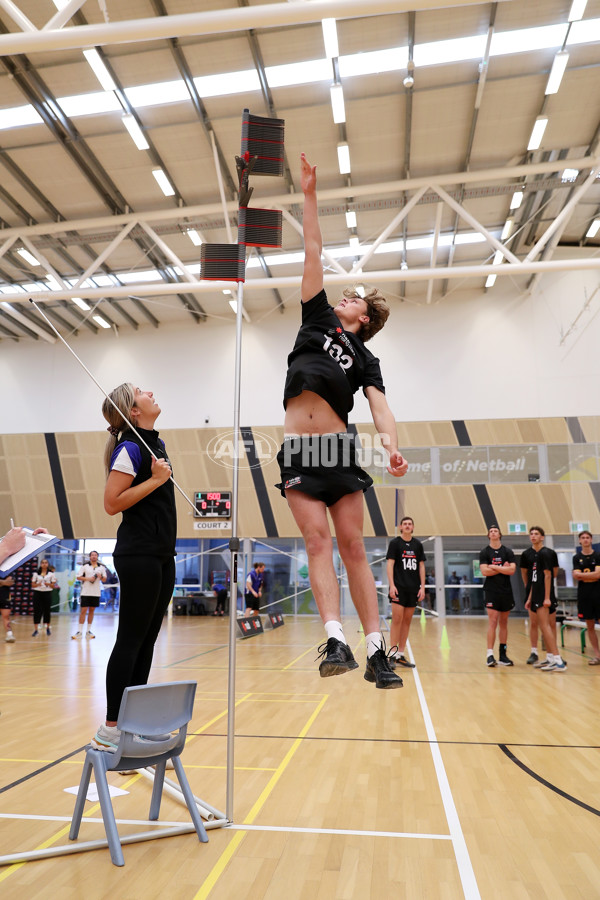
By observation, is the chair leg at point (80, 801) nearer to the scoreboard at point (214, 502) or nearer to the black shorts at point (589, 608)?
the black shorts at point (589, 608)

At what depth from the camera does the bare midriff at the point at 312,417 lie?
2.36 m

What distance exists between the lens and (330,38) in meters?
8.41

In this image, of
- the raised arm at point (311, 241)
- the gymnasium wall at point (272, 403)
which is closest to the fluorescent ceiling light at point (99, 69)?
the raised arm at point (311, 241)

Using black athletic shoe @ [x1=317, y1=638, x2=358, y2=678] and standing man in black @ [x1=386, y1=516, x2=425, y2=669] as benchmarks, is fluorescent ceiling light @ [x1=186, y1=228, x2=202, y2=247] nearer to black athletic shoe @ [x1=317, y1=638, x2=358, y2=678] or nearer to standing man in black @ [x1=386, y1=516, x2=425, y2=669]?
standing man in black @ [x1=386, y1=516, x2=425, y2=669]

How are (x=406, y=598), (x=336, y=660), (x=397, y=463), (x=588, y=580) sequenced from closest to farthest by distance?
(x=336, y=660) → (x=397, y=463) → (x=406, y=598) → (x=588, y=580)

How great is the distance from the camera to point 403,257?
14.9m

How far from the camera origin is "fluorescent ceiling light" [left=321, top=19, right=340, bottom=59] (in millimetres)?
8188

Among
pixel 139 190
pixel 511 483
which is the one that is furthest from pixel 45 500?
pixel 511 483

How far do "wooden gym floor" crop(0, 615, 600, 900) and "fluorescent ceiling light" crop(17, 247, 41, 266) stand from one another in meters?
9.58

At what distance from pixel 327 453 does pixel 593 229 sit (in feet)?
45.1

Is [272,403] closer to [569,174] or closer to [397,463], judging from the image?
[569,174]

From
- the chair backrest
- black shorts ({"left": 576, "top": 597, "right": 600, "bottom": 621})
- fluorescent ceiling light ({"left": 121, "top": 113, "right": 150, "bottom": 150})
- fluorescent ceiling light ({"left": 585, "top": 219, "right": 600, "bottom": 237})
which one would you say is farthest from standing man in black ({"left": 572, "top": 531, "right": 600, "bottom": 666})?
fluorescent ceiling light ({"left": 121, "top": 113, "right": 150, "bottom": 150})

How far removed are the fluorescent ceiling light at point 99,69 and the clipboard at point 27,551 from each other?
8.07 metres

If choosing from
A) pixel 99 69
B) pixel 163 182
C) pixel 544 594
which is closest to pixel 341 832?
pixel 544 594
